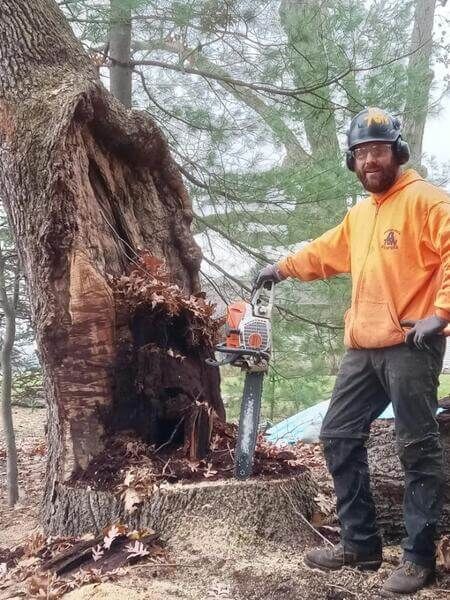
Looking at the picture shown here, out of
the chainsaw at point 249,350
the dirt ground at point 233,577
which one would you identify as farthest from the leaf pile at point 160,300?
the dirt ground at point 233,577

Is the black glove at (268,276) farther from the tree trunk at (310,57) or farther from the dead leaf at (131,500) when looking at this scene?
the tree trunk at (310,57)

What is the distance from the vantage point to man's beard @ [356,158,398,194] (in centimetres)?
296

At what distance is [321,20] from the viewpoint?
234 inches

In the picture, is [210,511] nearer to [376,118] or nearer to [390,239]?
[390,239]

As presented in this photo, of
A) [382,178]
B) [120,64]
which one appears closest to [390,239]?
[382,178]

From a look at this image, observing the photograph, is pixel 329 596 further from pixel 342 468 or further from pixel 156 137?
pixel 156 137

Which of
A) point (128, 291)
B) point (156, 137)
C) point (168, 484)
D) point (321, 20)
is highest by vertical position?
point (321, 20)

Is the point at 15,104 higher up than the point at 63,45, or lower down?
lower down

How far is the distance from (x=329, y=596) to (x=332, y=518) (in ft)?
3.21

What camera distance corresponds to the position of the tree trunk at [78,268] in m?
3.70

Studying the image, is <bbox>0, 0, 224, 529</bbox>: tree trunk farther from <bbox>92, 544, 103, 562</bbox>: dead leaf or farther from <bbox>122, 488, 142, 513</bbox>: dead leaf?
<bbox>92, 544, 103, 562</bbox>: dead leaf

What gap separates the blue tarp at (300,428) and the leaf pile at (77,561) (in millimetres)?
4388

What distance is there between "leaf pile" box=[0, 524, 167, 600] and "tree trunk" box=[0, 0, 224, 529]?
1.34 ft

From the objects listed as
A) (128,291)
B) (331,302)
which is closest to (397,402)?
(128,291)
